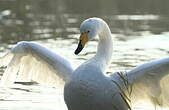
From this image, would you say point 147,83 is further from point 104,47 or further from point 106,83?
point 104,47

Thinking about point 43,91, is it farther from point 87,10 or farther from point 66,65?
point 87,10

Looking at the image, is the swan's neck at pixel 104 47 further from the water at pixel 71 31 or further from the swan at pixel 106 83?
the water at pixel 71 31

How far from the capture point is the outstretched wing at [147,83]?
645 centimetres

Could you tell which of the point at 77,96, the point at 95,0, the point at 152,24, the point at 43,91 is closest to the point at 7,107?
the point at 43,91

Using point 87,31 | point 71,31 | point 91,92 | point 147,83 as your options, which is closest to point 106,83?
point 91,92

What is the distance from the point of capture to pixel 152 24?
18.7 m

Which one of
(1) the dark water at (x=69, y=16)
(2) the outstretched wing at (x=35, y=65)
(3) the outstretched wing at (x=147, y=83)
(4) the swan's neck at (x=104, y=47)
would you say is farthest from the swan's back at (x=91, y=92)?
(1) the dark water at (x=69, y=16)

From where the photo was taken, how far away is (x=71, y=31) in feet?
56.5

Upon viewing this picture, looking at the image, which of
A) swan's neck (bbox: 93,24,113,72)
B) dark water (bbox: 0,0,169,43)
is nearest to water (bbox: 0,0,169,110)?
dark water (bbox: 0,0,169,43)

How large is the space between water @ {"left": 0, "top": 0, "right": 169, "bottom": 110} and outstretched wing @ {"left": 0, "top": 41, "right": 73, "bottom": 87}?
38.4 inches

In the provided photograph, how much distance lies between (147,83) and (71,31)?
35.0ft

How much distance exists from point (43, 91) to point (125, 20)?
10.2 m

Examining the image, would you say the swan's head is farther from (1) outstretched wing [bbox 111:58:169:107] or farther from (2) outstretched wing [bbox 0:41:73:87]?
(2) outstretched wing [bbox 0:41:73:87]

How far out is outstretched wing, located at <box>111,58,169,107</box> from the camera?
A: 645 centimetres
